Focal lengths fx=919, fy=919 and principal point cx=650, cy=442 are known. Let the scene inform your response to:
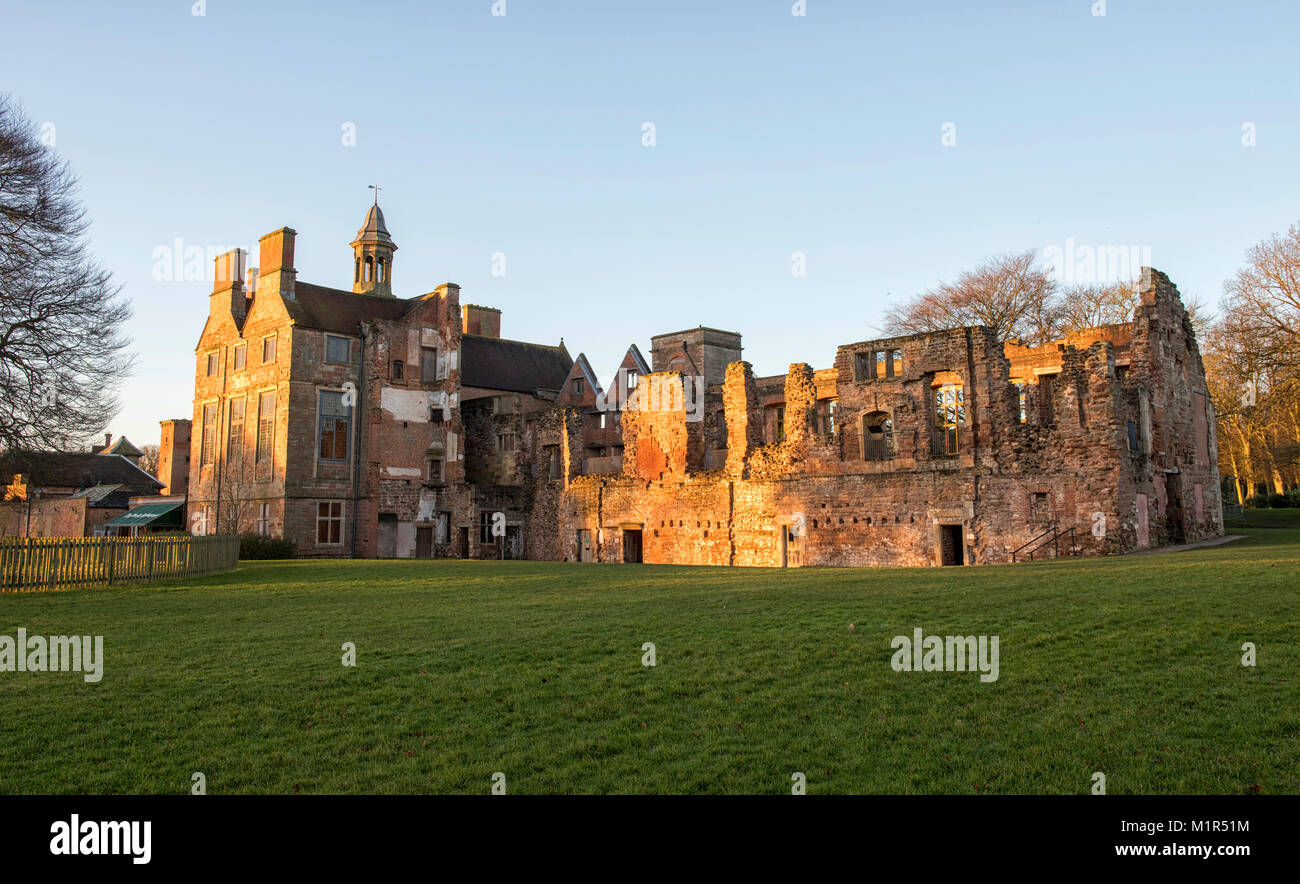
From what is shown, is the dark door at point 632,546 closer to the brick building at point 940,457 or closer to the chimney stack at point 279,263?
the brick building at point 940,457

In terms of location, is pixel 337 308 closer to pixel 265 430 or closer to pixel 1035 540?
pixel 265 430

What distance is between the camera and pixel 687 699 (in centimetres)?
1046

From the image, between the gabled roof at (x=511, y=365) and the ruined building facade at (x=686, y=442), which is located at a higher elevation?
the gabled roof at (x=511, y=365)

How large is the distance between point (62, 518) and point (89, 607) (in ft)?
152

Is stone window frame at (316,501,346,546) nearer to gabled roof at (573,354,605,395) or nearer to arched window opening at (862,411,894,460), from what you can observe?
gabled roof at (573,354,605,395)

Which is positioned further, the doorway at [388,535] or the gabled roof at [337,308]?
the doorway at [388,535]

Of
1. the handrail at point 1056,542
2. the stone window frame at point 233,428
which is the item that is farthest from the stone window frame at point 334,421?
the handrail at point 1056,542

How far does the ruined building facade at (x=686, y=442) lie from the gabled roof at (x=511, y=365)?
9.3 inches

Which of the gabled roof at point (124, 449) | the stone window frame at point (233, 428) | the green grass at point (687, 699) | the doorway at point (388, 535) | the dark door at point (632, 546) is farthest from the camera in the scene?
the gabled roof at point (124, 449)

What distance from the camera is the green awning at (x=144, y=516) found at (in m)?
50.5

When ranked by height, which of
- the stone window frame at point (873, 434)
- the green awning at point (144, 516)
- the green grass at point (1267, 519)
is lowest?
the green grass at point (1267, 519)

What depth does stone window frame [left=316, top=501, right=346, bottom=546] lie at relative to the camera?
44500mm

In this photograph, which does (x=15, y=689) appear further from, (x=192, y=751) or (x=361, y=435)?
(x=361, y=435)

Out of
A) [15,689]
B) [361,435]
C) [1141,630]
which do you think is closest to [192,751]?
[15,689]
